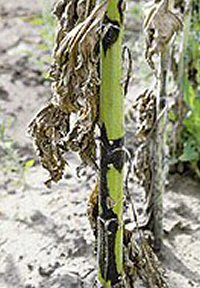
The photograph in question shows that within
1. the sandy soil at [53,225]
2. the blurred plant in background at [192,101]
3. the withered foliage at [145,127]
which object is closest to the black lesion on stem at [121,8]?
the withered foliage at [145,127]

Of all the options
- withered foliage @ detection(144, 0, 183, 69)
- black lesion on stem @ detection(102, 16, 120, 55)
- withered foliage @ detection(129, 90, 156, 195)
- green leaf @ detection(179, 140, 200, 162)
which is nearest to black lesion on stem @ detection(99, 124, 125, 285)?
black lesion on stem @ detection(102, 16, 120, 55)

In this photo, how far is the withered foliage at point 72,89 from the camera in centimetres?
136

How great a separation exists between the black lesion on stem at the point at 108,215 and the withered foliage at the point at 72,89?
36 millimetres

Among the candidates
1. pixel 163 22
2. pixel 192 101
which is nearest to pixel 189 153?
pixel 192 101

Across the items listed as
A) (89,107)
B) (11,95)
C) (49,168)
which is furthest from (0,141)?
(89,107)

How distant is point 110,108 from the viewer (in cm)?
144

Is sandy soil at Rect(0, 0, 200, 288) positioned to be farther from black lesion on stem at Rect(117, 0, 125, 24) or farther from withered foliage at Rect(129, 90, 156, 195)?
black lesion on stem at Rect(117, 0, 125, 24)

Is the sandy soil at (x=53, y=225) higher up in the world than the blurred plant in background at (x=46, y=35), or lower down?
lower down

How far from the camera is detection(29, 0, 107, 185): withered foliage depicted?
1.36 m

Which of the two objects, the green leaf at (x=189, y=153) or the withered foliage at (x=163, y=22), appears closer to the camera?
the withered foliage at (x=163, y=22)

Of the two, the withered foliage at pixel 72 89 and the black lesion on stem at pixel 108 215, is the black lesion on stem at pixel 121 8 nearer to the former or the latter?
the withered foliage at pixel 72 89

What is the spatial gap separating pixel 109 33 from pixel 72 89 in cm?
13

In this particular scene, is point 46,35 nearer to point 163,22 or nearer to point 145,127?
point 145,127

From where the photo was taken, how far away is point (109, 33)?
138 cm
